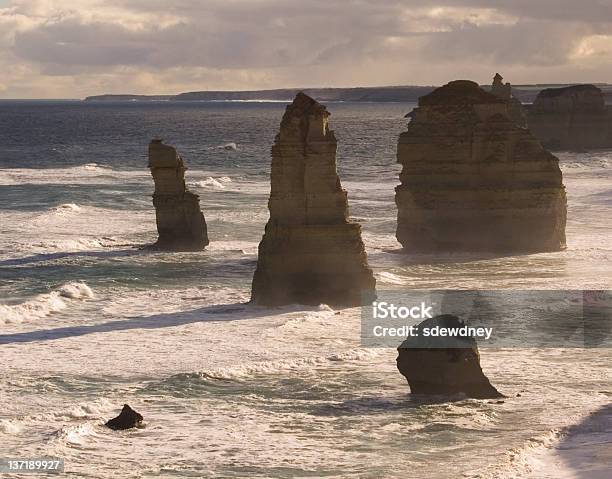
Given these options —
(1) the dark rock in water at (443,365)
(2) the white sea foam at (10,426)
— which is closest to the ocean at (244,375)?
(2) the white sea foam at (10,426)

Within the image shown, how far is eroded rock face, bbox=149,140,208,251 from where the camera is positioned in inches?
1794

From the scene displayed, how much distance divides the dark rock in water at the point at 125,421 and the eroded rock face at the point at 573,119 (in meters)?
97.6

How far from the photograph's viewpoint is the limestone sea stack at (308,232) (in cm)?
3350

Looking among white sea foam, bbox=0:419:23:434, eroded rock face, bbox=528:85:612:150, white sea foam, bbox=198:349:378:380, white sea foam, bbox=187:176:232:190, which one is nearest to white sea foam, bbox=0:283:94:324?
white sea foam, bbox=198:349:378:380

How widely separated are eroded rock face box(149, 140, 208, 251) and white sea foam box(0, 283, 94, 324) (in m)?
8.65

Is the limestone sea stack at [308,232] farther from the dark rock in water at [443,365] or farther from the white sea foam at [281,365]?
the dark rock in water at [443,365]

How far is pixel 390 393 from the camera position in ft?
79.2

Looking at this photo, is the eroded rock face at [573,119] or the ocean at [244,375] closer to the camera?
the ocean at [244,375]

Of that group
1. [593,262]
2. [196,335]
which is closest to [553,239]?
[593,262]

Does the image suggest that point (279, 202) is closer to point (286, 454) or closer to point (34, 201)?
point (286, 454)

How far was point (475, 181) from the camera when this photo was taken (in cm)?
4456

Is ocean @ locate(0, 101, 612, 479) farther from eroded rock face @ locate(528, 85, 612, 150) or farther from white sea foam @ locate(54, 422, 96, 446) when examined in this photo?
eroded rock face @ locate(528, 85, 612, 150)

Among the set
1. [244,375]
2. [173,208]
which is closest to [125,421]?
[244,375]

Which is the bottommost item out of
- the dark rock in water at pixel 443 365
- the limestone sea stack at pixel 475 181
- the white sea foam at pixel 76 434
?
the white sea foam at pixel 76 434
